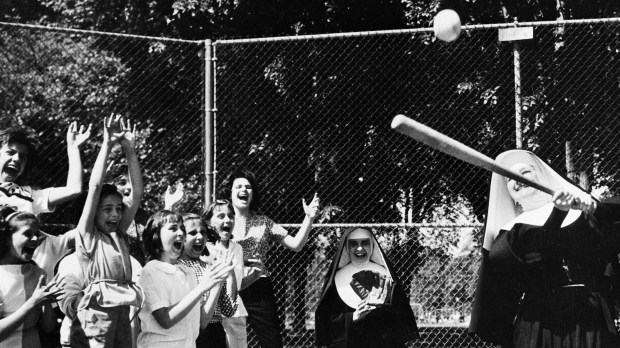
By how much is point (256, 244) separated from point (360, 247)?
3.00ft

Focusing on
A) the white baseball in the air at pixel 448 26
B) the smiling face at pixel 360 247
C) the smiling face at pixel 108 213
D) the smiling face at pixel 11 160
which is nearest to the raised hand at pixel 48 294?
the smiling face at pixel 108 213

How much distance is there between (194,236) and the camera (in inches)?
239

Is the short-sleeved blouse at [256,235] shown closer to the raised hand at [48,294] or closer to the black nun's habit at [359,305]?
the black nun's habit at [359,305]

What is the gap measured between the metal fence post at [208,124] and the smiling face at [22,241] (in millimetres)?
2728

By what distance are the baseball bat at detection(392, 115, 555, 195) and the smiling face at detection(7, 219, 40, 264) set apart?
2.11 m

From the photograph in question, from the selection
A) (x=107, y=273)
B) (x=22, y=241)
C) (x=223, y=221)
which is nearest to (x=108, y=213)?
(x=107, y=273)

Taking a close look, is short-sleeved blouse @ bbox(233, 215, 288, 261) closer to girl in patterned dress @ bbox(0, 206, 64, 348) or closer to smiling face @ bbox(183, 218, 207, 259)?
smiling face @ bbox(183, 218, 207, 259)

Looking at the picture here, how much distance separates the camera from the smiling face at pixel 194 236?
239 inches

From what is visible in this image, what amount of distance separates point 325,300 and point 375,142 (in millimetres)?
3906

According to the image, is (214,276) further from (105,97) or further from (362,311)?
(105,97)

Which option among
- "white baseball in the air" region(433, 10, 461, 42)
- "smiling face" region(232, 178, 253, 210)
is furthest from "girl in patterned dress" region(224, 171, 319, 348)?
"white baseball in the air" region(433, 10, 461, 42)

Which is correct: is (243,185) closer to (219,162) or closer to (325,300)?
(325,300)

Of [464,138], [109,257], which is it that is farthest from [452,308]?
[109,257]

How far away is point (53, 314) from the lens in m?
5.48
